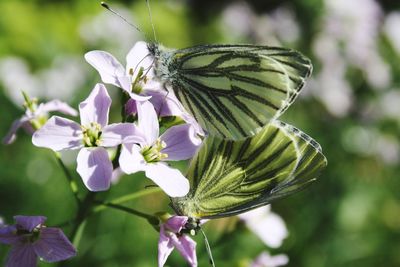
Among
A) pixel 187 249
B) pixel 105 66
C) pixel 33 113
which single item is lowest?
pixel 187 249

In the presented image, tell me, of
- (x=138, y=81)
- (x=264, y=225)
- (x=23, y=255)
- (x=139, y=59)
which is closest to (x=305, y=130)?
(x=264, y=225)

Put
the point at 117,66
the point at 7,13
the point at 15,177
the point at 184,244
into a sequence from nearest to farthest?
the point at 184,244, the point at 117,66, the point at 15,177, the point at 7,13

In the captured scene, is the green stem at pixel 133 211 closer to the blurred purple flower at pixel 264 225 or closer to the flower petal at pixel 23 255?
the flower petal at pixel 23 255

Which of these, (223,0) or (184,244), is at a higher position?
(184,244)

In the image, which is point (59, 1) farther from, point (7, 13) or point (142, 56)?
point (142, 56)

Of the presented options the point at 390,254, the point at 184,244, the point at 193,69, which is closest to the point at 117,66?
the point at 193,69

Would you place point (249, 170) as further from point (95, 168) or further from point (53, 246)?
point (53, 246)
